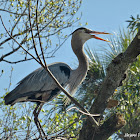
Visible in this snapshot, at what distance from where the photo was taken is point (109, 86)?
2.81 meters

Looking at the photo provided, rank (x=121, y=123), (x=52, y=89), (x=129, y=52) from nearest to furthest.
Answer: (x=121, y=123) < (x=129, y=52) < (x=52, y=89)

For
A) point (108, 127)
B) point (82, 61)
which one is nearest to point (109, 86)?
point (108, 127)

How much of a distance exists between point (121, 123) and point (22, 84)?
2706mm

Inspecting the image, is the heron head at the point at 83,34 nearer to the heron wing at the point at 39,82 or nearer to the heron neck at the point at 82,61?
the heron neck at the point at 82,61

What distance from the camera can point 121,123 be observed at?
2.70 metres

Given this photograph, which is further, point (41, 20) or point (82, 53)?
point (41, 20)

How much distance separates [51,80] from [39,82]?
0.22 m

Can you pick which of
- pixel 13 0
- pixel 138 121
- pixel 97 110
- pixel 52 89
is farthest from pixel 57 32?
pixel 97 110

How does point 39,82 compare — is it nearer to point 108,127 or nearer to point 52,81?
point 52,81

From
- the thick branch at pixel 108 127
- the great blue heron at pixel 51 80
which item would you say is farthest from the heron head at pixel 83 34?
the thick branch at pixel 108 127

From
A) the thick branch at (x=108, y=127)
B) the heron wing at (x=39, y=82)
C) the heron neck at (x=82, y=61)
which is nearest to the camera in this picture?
the thick branch at (x=108, y=127)

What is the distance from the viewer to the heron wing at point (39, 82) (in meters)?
4.91

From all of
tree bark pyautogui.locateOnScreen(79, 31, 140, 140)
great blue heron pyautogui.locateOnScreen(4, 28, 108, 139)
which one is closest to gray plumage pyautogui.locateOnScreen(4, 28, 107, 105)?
great blue heron pyautogui.locateOnScreen(4, 28, 108, 139)

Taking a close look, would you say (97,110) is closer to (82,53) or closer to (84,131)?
(84,131)
